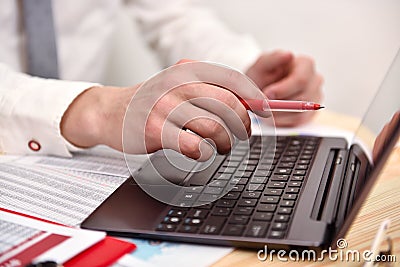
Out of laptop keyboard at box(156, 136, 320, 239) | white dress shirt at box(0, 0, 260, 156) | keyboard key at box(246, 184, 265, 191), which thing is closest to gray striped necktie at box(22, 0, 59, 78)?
white dress shirt at box(0, 0, 260, 156)

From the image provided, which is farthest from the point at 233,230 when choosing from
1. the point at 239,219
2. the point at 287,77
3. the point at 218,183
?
the point at 287,77

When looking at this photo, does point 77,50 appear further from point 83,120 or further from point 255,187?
point 255,187

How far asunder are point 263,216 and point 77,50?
805 mm

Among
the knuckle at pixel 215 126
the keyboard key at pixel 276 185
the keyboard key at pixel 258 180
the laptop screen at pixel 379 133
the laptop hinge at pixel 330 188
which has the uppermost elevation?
the laptop screen at pixel 379 133

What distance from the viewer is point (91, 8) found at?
1326mm

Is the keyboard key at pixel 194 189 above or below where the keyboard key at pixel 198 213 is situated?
below

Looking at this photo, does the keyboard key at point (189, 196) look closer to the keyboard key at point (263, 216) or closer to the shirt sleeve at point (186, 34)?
the keyboard key at point (263, 216)

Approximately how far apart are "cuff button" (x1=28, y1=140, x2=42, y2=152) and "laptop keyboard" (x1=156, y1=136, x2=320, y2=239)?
28cm

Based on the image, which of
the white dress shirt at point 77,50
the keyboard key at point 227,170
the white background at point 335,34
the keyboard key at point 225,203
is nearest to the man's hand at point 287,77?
the white dress shirt at point 77,50

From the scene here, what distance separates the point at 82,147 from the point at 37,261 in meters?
0.35

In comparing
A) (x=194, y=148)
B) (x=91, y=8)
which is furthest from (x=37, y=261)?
(x=91, y=8)

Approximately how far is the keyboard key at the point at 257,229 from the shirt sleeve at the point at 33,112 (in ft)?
1.16

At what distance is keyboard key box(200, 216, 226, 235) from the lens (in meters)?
0.61

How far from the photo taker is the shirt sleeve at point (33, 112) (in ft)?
2.86
